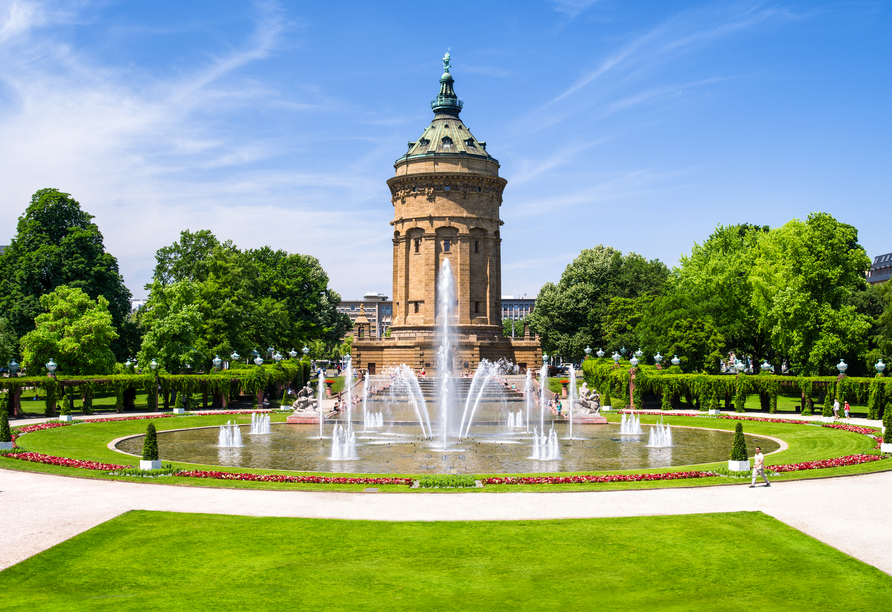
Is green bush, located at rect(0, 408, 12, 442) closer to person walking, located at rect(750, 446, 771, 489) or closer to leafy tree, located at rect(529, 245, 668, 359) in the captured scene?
person walking, located at rect(750, 446, 771, 489)

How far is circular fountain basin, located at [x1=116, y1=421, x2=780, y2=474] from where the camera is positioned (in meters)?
26.7

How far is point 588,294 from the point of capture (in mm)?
86312

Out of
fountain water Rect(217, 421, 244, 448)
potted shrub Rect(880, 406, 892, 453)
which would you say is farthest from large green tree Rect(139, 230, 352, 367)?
potted shrub Rect(880, 406, 892, 453)

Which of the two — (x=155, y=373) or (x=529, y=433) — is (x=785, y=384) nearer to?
(x=529, y=433)

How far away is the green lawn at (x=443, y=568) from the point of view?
1211 cm

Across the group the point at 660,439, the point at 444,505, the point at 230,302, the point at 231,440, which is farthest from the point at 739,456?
the point at 230,302

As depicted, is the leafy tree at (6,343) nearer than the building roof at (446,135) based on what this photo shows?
Yes

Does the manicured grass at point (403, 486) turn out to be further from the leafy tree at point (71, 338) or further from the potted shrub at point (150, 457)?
the leafy tree at point (71, 338)

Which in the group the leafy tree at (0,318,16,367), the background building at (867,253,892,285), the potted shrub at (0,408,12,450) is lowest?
the potted shrub at (0,408,12,450)

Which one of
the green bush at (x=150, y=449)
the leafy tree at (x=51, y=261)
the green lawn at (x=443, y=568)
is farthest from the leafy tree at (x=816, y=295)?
the leafy tree at (x=51, y=261)

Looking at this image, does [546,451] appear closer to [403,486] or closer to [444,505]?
[403,486]

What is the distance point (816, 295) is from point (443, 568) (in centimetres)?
5017

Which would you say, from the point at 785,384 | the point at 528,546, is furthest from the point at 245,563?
the point at 785,384

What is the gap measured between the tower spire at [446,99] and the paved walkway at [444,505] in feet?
220
